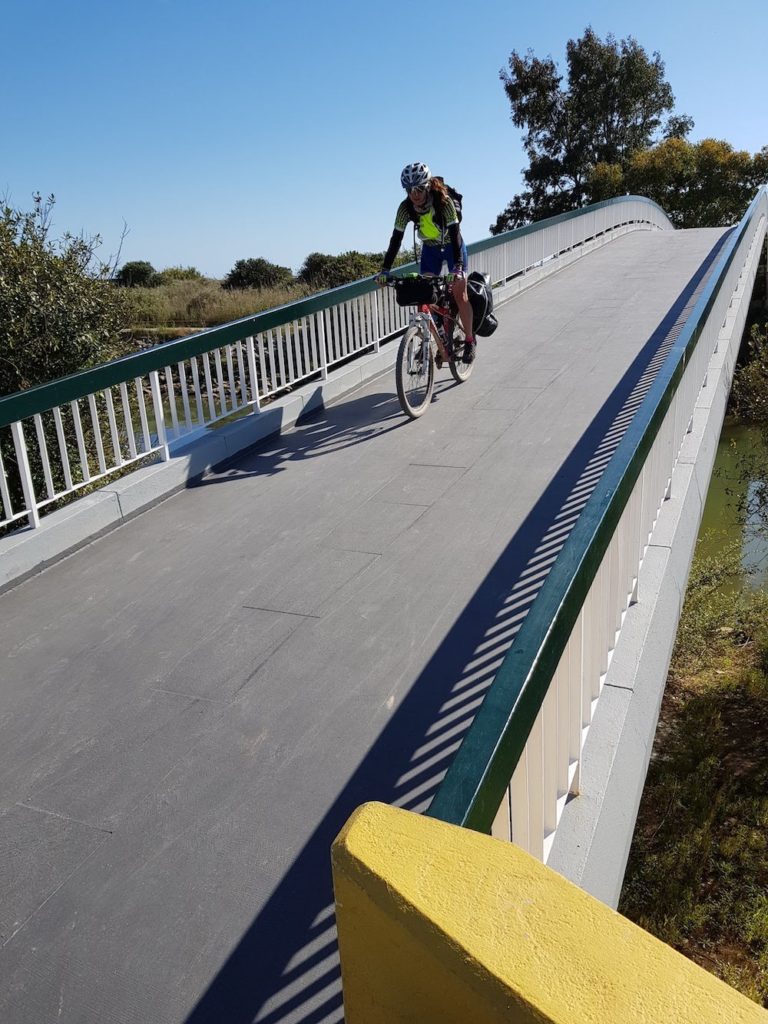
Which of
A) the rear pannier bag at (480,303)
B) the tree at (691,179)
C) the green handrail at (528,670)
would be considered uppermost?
the tree at (691,179)

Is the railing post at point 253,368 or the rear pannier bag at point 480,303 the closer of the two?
the railing post at point 253,368

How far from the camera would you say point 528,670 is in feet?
7.52

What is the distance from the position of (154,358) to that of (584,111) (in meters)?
51.0

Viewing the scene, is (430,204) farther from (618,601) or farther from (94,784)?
(94,784)

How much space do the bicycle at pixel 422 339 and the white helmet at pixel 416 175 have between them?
0.83 meters

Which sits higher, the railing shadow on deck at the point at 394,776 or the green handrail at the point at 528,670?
the green handrail at the point at 528,670

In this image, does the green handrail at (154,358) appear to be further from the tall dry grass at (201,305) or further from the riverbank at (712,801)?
the tall dry grass at (201,305)

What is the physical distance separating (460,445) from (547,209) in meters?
48.6

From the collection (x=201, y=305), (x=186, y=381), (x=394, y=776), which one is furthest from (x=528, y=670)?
(x=201, y=305)

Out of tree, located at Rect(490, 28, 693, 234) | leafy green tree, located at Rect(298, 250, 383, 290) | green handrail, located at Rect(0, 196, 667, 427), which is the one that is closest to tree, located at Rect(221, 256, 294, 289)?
leafy green tree, located at Rect(298, 250, 383, 290)

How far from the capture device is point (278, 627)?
4.70 metres

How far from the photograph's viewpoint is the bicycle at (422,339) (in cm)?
823

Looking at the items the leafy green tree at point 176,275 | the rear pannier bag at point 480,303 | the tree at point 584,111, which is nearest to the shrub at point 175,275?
the leafy green tree at point 176,275

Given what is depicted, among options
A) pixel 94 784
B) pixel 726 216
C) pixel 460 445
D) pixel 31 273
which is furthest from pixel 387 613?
pixel 726 216
